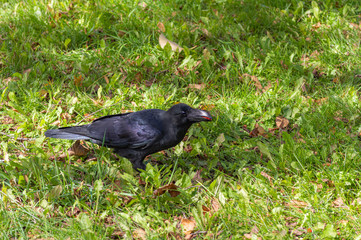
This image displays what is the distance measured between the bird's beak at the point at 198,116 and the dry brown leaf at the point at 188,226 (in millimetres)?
922

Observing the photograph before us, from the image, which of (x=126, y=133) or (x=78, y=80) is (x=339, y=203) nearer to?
(x=126, y=133)

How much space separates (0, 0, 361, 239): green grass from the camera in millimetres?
3162

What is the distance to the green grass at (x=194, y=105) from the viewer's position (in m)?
3.16

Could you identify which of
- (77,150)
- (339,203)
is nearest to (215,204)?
(339,203)

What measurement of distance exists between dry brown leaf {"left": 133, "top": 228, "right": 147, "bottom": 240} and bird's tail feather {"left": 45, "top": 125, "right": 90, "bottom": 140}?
1138 mm

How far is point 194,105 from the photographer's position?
15.4 ft

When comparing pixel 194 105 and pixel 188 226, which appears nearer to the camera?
pixel 188 226

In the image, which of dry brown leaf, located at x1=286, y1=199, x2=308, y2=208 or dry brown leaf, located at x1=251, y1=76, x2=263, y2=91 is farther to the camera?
dry brown leaf, located at x1=251, y1=76, x2=263, y2=91

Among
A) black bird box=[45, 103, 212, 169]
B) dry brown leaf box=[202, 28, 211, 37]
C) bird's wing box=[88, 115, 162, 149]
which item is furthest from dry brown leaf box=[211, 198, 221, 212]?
dry brown leaf box=[202, 28, 211, 37]

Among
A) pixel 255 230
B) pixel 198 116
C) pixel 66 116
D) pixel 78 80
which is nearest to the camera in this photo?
pixel 255 230

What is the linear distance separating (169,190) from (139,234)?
0.46 m

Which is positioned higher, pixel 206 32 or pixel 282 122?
pixel 206 32

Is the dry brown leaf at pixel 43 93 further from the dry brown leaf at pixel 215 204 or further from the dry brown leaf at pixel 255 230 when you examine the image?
the dry brown leaf at pixel 255 230

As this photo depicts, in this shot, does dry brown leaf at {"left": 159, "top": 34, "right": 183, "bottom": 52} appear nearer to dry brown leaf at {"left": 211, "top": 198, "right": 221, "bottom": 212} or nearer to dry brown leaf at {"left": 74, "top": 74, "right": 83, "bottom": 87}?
dry brown leaf at {"left": 74, "top": 74, "right": 83, "bottom": 87}
